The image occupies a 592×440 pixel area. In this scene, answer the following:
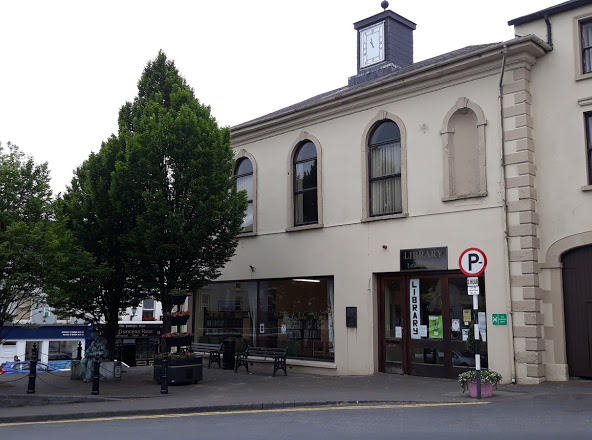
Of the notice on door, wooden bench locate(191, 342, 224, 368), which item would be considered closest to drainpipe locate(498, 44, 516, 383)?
the notice on door

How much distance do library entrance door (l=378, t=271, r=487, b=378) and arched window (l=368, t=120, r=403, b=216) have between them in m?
1.92

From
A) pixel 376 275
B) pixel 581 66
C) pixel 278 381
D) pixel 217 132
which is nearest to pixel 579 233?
pixel 581 66

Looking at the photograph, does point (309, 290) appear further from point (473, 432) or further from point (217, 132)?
point (473, 432)

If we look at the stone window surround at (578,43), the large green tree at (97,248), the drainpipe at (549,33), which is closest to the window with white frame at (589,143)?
the stone window surround at (578,43)

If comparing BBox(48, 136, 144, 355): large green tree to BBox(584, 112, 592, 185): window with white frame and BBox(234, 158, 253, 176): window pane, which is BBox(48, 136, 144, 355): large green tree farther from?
BBox(584, 112, 592, 185): window with white frame

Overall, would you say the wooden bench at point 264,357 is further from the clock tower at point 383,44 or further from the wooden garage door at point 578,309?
the clock tower at point 383,44

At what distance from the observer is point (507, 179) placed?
14.8m

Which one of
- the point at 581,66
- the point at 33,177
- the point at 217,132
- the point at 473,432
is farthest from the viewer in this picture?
the point at 217,132

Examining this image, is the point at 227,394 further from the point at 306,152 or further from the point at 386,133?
the point at 306,152

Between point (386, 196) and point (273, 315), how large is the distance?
5.45 meters

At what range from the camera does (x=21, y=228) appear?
14320 mm

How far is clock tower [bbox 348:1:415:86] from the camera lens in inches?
889

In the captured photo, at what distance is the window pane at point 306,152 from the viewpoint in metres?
19.6

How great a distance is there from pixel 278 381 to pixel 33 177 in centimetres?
787
